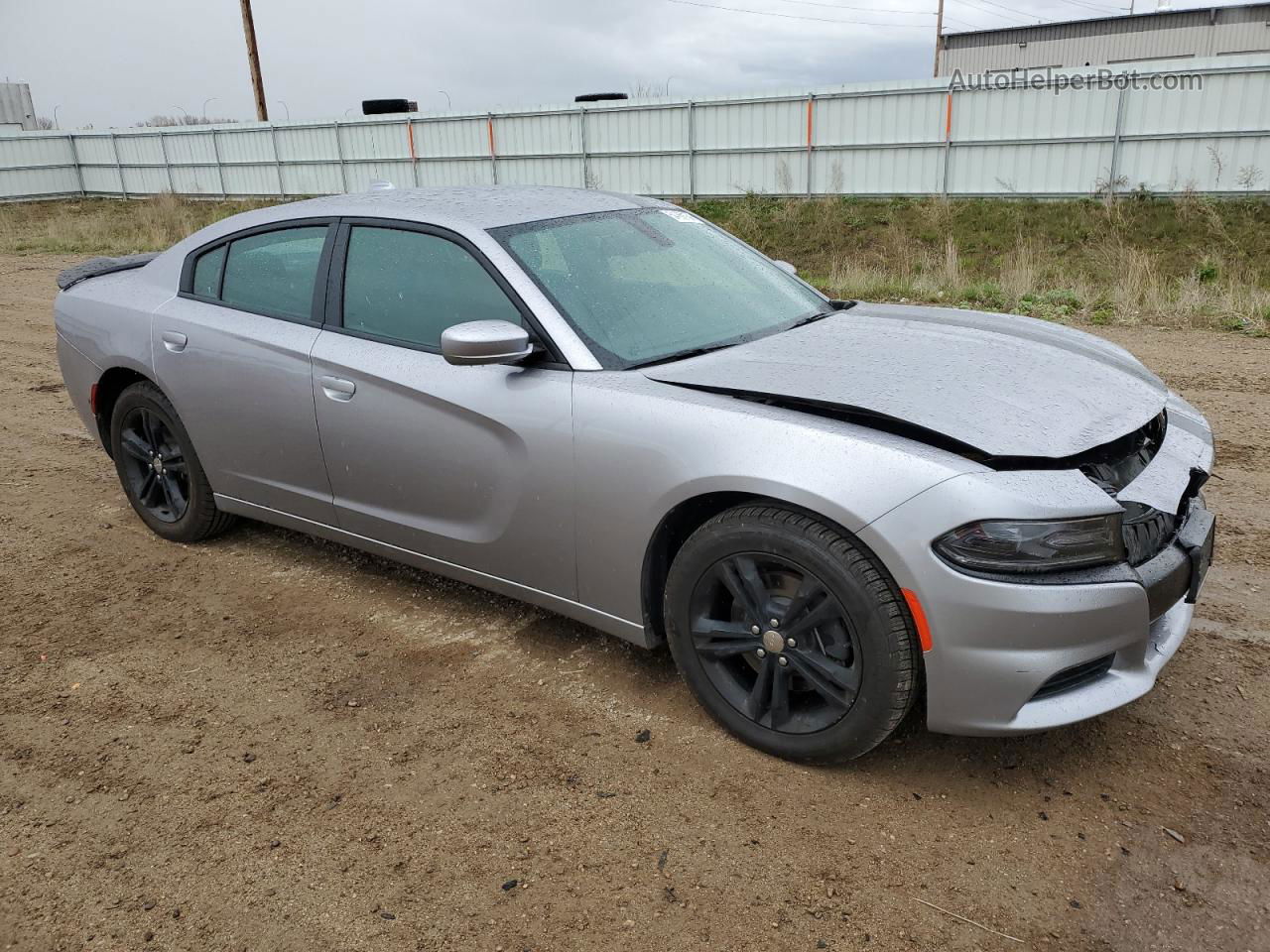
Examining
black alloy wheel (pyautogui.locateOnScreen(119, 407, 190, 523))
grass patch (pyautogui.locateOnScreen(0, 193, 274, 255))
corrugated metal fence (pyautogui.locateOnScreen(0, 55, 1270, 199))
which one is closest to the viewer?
black alloy wheel (pyautogui.locateOnScreen(119, 407, 190, 523))

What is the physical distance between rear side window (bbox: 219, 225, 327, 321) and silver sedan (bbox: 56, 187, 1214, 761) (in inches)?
0.6

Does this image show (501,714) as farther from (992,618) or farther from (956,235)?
(956,235)

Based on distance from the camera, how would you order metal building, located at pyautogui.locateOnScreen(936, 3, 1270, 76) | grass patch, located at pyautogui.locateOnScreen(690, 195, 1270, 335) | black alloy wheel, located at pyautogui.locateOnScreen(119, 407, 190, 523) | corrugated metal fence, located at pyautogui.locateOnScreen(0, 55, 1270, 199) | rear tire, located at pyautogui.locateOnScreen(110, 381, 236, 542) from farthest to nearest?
metal building, located at pyautogui.locateOnScreen(936, 3, 1270, 76) → corrugated metal fence, located at pyautogui.locateOnScreen(0, 55, 1270, 199) → grass patch, located at pyautogui.locateOnScreen(690, 195, 1270, 335) → black alloy wheel, located at pyautogui.locateOnScreen(119, 407, 190, 523) → rear tire, located at pyautogui.locateOnScreen(110, 381, 236, 542)

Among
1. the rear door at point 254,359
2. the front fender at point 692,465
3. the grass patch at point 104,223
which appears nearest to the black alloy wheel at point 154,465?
the rear door at point 254,359

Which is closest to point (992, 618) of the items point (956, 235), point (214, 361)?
point (214, 361)

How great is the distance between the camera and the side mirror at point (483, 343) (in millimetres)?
3201

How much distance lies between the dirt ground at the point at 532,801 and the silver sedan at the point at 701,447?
0.29 meters

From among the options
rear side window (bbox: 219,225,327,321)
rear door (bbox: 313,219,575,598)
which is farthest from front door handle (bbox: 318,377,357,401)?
rear side window (bbox: 219,225,327,321)

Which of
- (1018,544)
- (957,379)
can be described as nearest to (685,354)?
(957,379)

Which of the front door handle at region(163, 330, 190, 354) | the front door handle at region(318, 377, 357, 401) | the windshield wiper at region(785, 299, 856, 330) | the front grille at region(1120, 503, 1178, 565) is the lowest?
the front grille at region(1120, 503, 1178, 565)

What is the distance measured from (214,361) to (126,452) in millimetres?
1050

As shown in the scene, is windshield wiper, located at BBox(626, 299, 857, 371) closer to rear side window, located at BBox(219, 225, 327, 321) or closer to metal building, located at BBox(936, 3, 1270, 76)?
rear side window, located at BBox(219, 225, 327, 321)

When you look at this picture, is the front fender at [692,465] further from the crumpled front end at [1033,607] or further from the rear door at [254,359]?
the rear door at [254,359]

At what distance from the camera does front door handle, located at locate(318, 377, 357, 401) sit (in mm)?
3803
